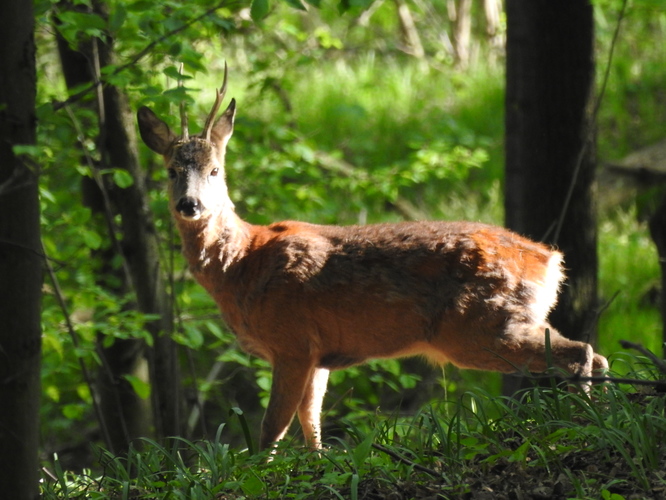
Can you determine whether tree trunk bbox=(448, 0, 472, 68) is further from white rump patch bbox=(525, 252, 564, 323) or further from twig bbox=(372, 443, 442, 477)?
twig bbox=(372, 443, 442, 477)

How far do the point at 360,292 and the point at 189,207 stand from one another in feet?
3.54

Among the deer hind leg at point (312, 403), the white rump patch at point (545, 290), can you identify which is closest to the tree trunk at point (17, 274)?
the deer hind leg at point (312, 403)

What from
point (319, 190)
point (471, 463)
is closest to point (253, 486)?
point (471, 463)

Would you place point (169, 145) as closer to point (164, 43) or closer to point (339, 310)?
point (164, 43)

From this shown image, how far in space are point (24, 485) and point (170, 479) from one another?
630 mm

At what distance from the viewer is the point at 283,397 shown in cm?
492

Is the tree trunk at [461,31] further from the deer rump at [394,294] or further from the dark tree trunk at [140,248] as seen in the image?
the deer rump at [394,294]

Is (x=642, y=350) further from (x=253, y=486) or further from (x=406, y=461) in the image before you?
(x=253, y=486)

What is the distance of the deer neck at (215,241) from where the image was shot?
5273mm

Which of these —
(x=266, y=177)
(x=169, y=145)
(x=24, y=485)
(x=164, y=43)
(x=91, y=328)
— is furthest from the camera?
(x=266, y=177)

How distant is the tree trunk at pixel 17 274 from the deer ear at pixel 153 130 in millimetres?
1390

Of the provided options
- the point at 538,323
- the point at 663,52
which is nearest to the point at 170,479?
the point at 538,323

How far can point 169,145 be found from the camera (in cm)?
552

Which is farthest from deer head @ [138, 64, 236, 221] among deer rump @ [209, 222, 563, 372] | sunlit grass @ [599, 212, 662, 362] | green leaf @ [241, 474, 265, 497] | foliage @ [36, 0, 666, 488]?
sunlit grass @ [599, 212, 662, 362]
